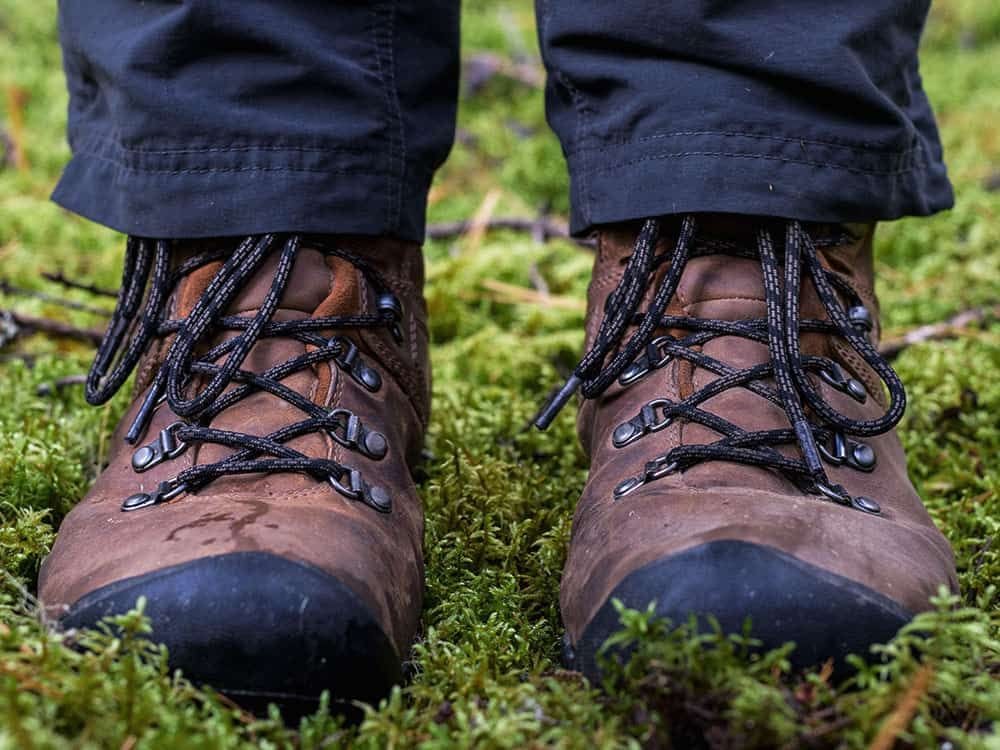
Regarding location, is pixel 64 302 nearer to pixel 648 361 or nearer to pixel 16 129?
pixel 648 361

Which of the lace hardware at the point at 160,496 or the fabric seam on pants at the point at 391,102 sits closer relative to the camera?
the lace hardware at the point at 160,496

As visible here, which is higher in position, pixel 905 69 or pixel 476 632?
pixel 905 69

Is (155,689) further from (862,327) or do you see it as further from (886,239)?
(886,239)

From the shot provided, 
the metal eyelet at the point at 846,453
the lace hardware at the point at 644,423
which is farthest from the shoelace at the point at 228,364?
the metal eyelet at the point at 846,453

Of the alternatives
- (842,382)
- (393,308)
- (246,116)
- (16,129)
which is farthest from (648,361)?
(16,129)

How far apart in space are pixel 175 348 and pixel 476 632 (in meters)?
0.51

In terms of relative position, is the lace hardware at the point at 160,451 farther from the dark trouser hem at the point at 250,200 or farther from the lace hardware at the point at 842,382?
the lace hardware at the point at 842,382

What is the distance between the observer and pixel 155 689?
36.4 inches

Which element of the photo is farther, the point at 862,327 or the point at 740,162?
the point at 862,327

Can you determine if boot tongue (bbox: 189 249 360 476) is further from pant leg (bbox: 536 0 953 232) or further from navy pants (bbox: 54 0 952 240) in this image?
pant leg (bbox: 536 0 953 232)

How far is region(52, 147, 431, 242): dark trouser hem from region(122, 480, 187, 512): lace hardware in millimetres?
334

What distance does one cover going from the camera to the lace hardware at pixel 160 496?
1151mm

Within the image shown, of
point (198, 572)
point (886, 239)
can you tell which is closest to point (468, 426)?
point (198, 572)

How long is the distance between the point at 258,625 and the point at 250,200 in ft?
1.86
